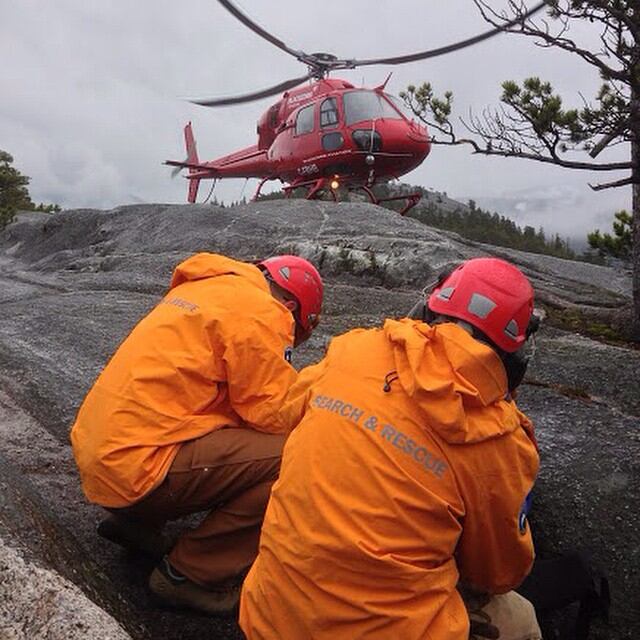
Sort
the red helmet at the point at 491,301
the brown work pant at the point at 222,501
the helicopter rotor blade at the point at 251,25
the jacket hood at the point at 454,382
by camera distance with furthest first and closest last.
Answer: the helicopter rotor blade at the point at 251,25, the brown work pant at the point at 222,501, the red helmet at the point at 491,301, the jacket hood at the point at 454,382

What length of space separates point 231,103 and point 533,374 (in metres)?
15.7

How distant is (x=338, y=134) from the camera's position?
1589 centimetres

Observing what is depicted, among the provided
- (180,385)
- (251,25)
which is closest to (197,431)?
(180,385)

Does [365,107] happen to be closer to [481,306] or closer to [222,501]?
[222,501]

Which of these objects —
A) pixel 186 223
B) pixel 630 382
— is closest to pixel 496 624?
pixel 630 382

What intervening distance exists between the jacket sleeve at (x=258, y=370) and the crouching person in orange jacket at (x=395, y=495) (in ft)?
3.50

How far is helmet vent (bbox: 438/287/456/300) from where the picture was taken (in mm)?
2797

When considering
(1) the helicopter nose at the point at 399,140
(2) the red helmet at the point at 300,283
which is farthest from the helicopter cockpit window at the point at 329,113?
(2) the red helmet at the point at 300,283

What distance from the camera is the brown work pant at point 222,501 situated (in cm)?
367

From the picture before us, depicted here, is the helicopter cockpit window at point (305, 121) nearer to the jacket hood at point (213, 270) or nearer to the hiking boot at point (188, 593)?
the jacket hood at point (213, 270)

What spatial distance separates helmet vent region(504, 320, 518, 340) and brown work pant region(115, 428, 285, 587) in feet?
5.40

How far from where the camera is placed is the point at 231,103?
63.1 ft

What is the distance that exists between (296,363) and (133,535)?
9.73 feet

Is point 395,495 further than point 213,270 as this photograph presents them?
No
